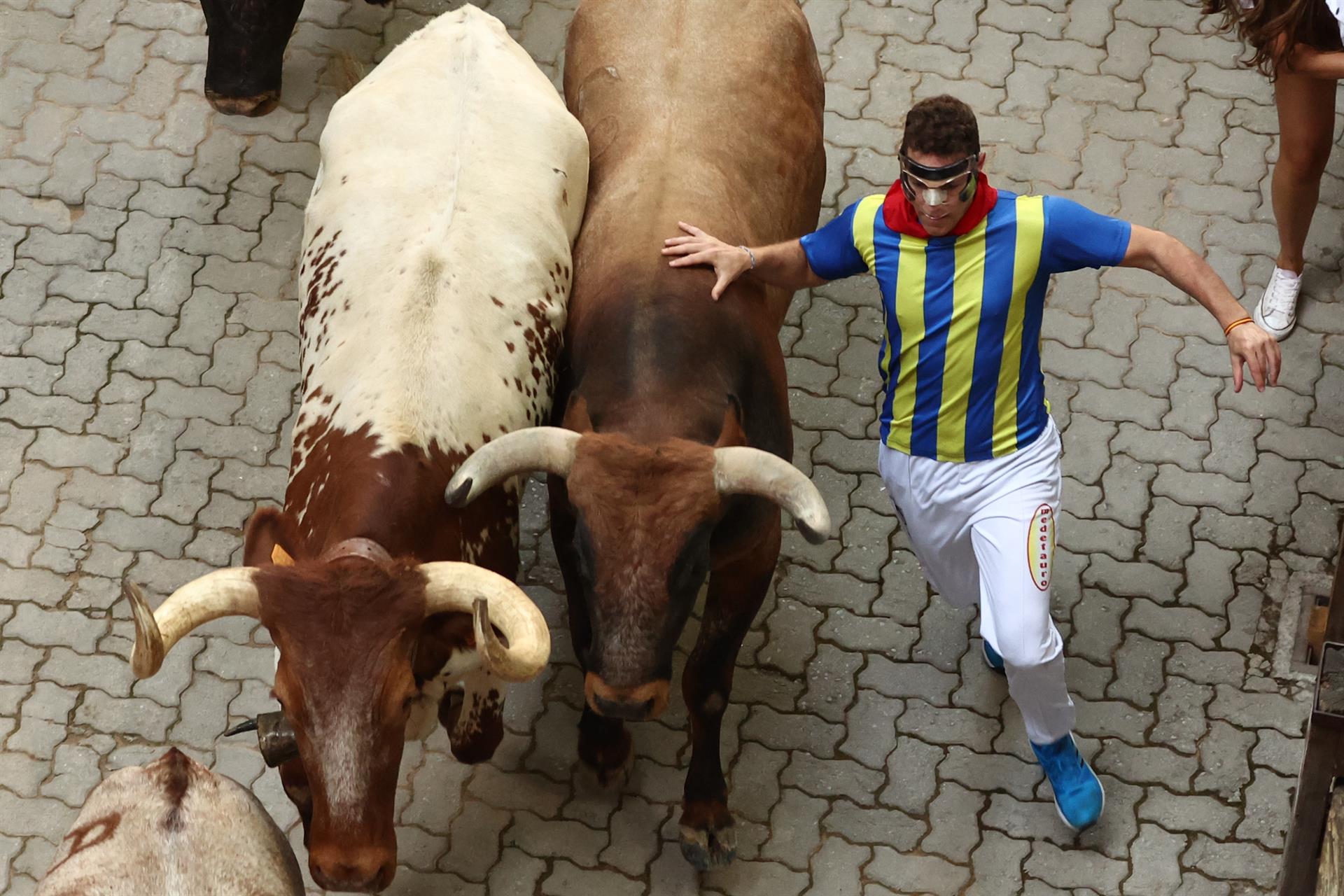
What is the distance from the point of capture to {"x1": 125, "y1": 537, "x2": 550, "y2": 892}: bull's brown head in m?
4.30

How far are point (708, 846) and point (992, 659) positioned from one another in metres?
1.44

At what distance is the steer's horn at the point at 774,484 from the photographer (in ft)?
15.0

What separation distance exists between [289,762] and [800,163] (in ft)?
10.3

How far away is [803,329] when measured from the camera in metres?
7.34

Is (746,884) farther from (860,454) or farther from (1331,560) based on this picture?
(1331,560)

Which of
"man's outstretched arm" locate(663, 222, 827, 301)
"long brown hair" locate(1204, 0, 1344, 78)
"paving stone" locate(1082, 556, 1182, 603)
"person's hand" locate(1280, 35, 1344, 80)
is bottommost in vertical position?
"paving stone" locate(1082, 556, 1182, 603)

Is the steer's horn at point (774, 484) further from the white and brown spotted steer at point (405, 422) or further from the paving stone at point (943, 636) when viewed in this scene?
the paving stone at point (943, 636)

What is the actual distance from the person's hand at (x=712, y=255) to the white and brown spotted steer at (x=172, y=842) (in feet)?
7.52

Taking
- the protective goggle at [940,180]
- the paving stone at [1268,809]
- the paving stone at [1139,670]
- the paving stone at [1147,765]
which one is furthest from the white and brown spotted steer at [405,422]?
the paving stone at [1268,809]

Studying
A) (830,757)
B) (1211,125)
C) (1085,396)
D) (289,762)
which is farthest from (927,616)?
(1211,125)

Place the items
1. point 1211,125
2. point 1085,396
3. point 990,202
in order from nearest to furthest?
point 990,202, point 1085,396, point 1211,125

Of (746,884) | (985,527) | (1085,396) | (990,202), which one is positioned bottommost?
(746,884)

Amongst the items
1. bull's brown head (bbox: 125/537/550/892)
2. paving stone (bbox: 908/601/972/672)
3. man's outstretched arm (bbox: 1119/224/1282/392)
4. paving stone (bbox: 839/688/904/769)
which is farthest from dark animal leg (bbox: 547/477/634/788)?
man's outstretched arm (bbox: 1119/224/1282/392)

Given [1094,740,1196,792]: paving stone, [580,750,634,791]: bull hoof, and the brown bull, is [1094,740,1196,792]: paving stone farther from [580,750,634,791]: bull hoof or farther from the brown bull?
[580,750,634,791]: bull hoof
